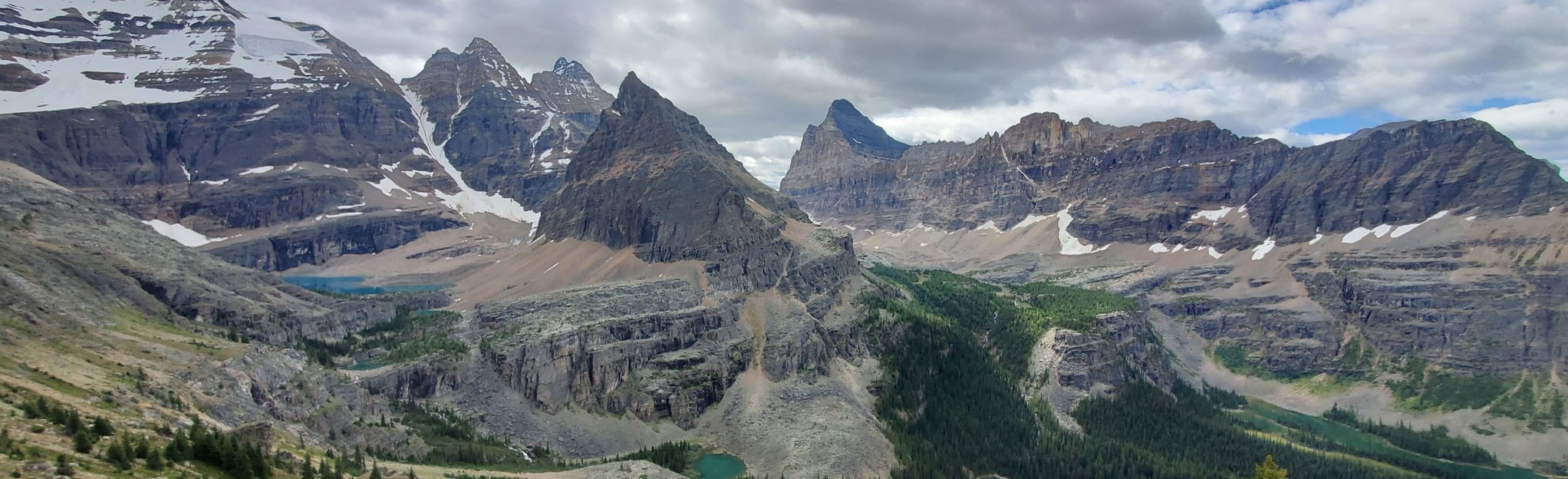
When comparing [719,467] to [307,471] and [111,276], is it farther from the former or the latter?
[111,276]

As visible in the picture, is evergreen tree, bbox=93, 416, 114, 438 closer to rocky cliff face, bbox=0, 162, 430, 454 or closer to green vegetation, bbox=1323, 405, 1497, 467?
rocky cliff face, bbox=0, 162, 430, 454

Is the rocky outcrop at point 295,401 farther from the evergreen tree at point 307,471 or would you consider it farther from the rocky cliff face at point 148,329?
the evergreen tree at point 307,471

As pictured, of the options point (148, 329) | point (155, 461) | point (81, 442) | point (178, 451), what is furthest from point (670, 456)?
point (81, 442)

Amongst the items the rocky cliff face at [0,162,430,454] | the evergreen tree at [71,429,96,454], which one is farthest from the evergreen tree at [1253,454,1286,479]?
the evergreen tree at [71,429,96,454]

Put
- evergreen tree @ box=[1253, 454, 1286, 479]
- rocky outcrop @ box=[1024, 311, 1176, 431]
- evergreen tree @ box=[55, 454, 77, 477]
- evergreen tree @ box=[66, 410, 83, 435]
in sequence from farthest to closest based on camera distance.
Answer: rocky outcrop @ box=[1024, 311, 1176, 431]
evergreen tree @ box=[1253, 454, 1286, 479]
evergreen tree @ box=[66, 410, 83, 435]
evergreen tree @ box=[55, 454, 77, 477]

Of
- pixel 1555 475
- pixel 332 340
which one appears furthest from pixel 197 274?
pixel 1555 475

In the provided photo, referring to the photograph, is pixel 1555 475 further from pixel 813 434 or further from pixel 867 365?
pixel 813 434
